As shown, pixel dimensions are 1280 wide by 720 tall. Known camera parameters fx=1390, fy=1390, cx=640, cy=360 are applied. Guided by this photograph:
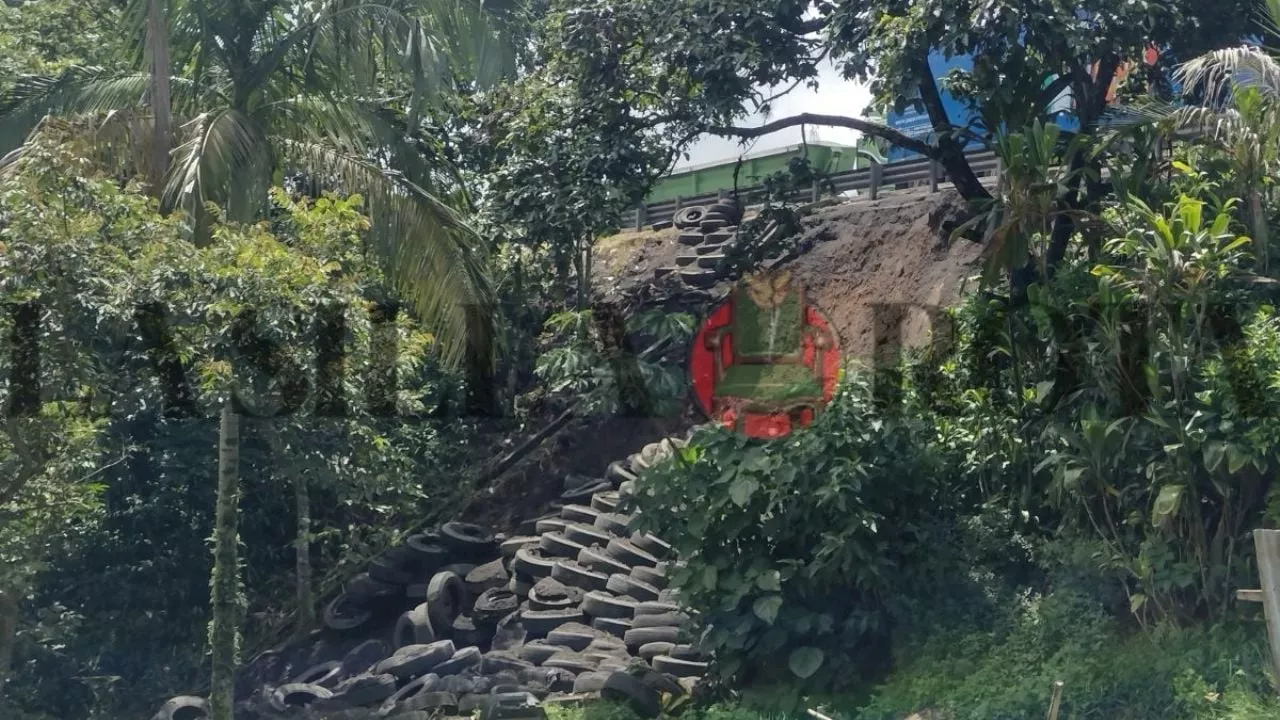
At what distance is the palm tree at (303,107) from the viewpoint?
11.3 meters

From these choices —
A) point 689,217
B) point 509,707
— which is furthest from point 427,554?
point 689,217

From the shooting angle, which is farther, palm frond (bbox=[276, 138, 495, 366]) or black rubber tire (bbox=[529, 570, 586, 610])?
black rubber tire (bbox=[529, 570, 586, 610])

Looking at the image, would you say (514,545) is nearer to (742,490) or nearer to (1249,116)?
(742,490)

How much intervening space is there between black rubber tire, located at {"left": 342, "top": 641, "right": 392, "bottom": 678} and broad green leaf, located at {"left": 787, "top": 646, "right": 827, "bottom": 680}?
426 cm

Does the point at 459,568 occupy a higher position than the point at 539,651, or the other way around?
the point at 459,568

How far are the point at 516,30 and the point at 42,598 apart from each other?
22.5ft

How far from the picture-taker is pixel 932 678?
9414 mm

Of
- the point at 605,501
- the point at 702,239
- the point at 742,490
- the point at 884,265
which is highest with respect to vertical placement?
the point at 702,239

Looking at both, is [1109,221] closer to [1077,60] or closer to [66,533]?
[1077,60]

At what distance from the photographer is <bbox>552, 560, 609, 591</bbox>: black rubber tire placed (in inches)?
496

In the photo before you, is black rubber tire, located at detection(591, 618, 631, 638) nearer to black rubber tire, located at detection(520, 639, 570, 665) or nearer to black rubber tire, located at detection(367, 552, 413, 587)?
black rubber tire, located at detection(520, 639, 570, 665)

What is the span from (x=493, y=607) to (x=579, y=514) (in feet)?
4.72

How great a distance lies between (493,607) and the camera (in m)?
13.2

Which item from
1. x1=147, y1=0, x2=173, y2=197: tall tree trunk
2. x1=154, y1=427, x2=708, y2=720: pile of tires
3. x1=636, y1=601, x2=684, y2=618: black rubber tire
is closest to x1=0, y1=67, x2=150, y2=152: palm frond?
x1=147, y1=0, x2=173, y2=197: tall tree trunk
